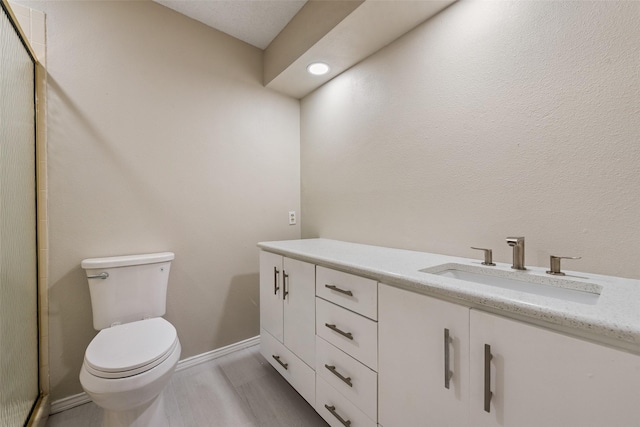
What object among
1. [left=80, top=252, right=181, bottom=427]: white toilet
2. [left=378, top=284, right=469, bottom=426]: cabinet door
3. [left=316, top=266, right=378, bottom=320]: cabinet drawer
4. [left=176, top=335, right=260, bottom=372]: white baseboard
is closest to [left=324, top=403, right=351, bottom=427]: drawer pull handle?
[left=378, top=284, right=469, bottom=426]: cabinet door

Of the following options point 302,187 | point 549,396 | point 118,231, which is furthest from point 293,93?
point 549,396

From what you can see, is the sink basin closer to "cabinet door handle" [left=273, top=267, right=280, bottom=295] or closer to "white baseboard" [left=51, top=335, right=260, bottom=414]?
"cabinet door handle" [left=273, top=267, right=280, bottom=295]

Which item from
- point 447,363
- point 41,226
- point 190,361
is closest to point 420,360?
point 447,363

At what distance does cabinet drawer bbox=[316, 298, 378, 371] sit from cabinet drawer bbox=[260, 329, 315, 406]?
0.28 m

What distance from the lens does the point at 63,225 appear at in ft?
4.81

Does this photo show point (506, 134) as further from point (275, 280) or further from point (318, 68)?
point (275, 280)

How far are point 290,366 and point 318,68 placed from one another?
6.54 ft

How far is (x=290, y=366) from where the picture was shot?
5.04 ft

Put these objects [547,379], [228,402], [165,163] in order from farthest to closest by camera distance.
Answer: [165,163]
[228,402]
[547,379]

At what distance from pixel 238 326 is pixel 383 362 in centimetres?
145

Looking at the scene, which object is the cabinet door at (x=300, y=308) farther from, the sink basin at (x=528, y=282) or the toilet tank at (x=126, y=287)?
the toilet tank at (x=126, y=287)

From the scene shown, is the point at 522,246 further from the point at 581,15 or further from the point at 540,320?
the point at 581,15

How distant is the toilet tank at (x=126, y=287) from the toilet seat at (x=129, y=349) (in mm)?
143

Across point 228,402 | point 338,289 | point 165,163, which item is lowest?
point 228,402
